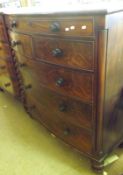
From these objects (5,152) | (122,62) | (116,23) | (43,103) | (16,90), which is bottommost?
(5,152)

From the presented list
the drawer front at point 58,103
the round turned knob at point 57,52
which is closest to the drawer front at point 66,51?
the round turned knob at point 57,52

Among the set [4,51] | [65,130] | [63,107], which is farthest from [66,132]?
[4,51]

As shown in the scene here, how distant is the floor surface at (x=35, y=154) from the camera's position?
124 cm

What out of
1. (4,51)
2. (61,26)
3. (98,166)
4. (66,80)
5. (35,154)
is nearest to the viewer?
(61,26)

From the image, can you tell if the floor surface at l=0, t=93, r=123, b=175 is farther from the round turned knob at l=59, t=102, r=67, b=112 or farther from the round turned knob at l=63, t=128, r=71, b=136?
the round turned knob at l=59, t=102, r=67, b=112

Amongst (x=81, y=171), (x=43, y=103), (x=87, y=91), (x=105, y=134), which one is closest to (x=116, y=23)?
Result: (x=87, y=91)

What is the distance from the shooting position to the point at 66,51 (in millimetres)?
939

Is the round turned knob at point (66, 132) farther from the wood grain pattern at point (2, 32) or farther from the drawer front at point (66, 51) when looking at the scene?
the wood grain pattern at point (2, 32)

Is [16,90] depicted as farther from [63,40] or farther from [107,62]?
[107,62]

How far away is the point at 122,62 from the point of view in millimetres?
988

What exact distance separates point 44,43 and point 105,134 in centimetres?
63

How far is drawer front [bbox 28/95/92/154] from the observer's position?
113 centimetres

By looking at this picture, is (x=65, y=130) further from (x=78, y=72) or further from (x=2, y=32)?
(x=2, y=32)

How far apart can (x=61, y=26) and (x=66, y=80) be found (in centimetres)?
29
